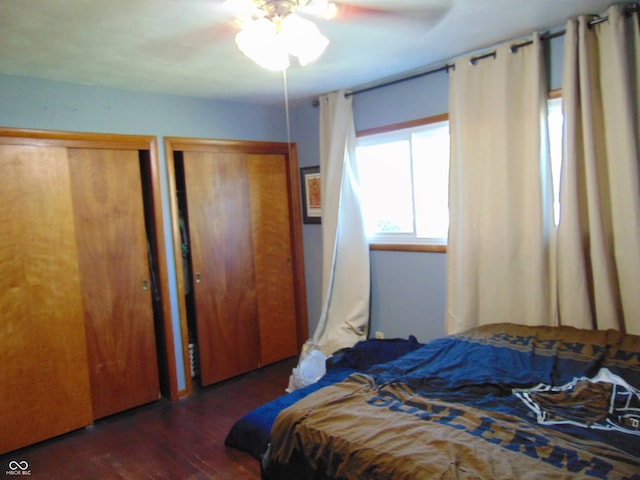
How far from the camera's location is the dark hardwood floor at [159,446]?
247 centimetres

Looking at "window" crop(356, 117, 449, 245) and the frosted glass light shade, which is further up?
the frosted glass light shade

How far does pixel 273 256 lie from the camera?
4.04 meters

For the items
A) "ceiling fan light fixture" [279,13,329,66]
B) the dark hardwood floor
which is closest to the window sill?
the dark hardwood floor

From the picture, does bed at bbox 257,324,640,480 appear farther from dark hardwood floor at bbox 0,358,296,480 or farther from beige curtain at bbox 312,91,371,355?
beige curtain at bbox 312,91,371,355

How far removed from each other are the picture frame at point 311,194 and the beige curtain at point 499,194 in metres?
1.38

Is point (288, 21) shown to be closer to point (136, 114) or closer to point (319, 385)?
point (136, 114)

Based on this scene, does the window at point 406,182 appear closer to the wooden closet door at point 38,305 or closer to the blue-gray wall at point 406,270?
the blue-gray wall at point 406,270

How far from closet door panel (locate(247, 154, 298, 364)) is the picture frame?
6.5 inches

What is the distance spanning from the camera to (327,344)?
3721 millimetres

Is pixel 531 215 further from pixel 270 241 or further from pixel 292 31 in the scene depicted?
pixel 270 241

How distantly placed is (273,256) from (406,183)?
1.40m

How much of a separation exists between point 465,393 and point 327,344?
2.02 m

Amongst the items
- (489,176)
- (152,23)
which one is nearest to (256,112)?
(152,23)

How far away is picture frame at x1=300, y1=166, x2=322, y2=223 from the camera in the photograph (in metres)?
4.04
